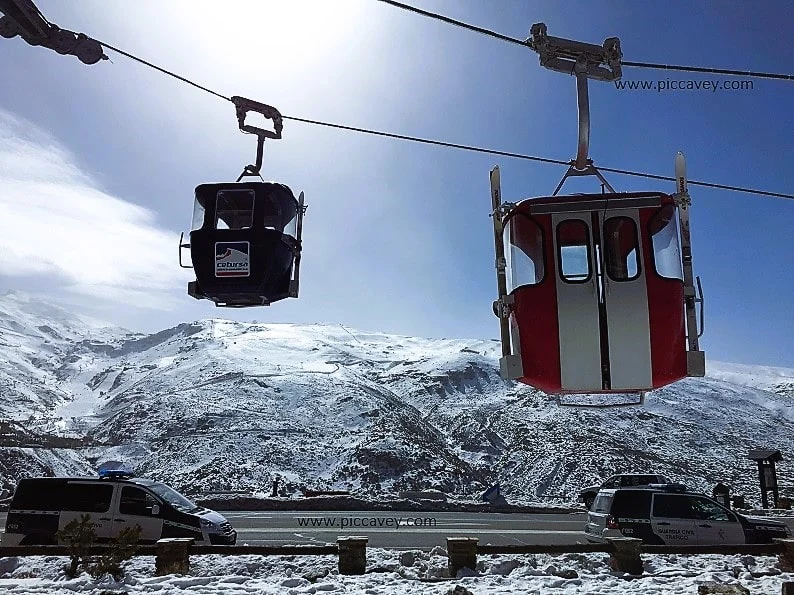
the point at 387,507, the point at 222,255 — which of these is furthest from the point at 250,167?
the point at 387,507

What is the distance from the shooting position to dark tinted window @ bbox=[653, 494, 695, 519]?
14016mm

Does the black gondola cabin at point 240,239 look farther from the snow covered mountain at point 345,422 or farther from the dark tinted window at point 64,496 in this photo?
the snow covered mountain at point 345,422

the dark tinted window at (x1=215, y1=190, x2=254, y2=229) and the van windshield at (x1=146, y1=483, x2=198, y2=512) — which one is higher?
the dark tinted window at (x1=215, y1=190, x2=254, y2=229)

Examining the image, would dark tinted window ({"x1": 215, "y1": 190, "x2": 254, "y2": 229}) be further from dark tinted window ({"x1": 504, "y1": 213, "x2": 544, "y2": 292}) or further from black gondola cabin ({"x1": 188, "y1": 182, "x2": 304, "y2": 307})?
dark tinted window ({"x1": 504, "y1": 213, "x2": 544, "y2": 292})

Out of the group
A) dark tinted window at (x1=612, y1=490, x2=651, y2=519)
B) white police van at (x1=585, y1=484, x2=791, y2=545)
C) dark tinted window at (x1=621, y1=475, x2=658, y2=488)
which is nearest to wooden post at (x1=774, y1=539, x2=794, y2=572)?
white police van at (x1=585, y1=484, x2=791, y2=545)

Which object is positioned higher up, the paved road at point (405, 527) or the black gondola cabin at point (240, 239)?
the black gondola cabin at point (240, 239)

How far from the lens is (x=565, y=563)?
11453mm

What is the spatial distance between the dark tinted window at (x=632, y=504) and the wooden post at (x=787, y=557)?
3151 millimetres

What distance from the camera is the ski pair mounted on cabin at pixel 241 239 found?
6.48m

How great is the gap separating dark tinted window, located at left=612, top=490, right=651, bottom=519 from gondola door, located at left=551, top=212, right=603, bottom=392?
10.5 metres

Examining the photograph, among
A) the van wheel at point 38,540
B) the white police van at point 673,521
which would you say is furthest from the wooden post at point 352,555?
the van wheel at point 38,540

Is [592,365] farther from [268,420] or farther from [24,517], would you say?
[268,420]

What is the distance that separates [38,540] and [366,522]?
11974 mm

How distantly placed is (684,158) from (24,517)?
14.5 metres
